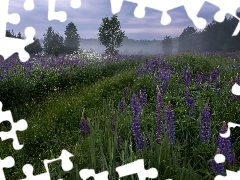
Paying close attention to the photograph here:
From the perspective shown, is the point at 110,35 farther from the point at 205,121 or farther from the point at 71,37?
the point at 205,121

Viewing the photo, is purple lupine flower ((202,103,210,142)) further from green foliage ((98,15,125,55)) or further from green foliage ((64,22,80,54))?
green foliage ((64,22,80,54))

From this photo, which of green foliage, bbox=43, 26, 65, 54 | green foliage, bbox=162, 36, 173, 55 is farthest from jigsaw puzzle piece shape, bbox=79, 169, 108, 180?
green foliage, bbox=162, 36, 173, 55

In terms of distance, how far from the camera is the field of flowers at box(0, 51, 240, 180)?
3059mm

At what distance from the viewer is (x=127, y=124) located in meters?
4.83

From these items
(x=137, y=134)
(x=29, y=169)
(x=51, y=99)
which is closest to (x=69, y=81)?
(x=51, y=99)

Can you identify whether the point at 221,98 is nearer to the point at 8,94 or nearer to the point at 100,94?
the point at 100,94

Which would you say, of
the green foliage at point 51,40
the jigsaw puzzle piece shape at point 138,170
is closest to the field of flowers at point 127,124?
the jigsaw puzzle piece shape at point 138,170

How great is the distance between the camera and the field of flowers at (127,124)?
120 inches

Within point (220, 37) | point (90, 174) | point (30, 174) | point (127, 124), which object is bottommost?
point (127, 124)

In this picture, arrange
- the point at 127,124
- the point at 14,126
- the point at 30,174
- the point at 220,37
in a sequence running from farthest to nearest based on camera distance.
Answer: the point at 220,37 → the point at 127,124 → the point at 14,126 → the point at 30,174

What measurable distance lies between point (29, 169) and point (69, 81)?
10215 mm

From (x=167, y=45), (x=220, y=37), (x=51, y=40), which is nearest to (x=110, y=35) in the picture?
(x=51, y=40)

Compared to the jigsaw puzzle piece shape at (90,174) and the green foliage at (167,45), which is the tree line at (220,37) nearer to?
the green foliage at (167,45)

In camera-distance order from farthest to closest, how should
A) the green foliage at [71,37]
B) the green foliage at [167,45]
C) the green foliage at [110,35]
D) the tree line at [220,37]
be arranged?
the green foliage at [167,45]
the green foliage at [71,37]
the tree line at [220,37]
the green foliage at [110,35]
